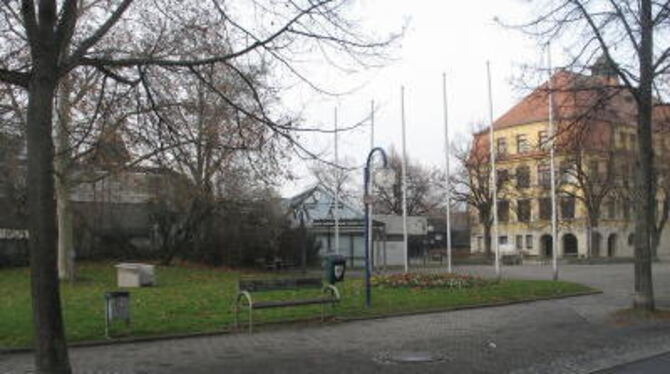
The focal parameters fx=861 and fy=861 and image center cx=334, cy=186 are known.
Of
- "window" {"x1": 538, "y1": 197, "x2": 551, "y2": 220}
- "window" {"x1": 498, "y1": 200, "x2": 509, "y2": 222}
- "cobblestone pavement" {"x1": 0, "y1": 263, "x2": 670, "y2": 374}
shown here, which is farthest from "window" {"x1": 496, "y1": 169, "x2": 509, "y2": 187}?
"cobblestone pavement" {"x1": 0, "y1": 263, "x2": 670, "y2": 374}

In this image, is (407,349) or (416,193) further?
(416,193)

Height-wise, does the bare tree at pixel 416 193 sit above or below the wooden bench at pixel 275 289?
above

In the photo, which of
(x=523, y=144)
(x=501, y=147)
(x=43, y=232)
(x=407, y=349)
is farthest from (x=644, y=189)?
(x=501, y=147)

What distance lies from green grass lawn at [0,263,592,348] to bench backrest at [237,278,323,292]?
622 mm

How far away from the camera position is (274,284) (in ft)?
55.7

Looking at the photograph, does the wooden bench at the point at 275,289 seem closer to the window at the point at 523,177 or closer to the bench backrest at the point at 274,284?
the bench backrest at the point at 274,284

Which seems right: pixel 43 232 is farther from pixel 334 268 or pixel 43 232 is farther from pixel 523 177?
pixel 523 177

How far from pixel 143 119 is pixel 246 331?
439 cm

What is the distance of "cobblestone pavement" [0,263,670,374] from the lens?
1189cm

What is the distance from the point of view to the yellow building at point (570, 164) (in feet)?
68.4

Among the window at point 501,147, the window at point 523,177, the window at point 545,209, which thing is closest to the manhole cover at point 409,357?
the window at point 501,147

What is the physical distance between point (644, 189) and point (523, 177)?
54.6m

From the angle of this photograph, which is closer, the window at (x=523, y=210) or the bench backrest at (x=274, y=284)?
the bench backrest at (x=274, y=284)

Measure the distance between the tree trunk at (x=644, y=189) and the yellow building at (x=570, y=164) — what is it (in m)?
0.82
